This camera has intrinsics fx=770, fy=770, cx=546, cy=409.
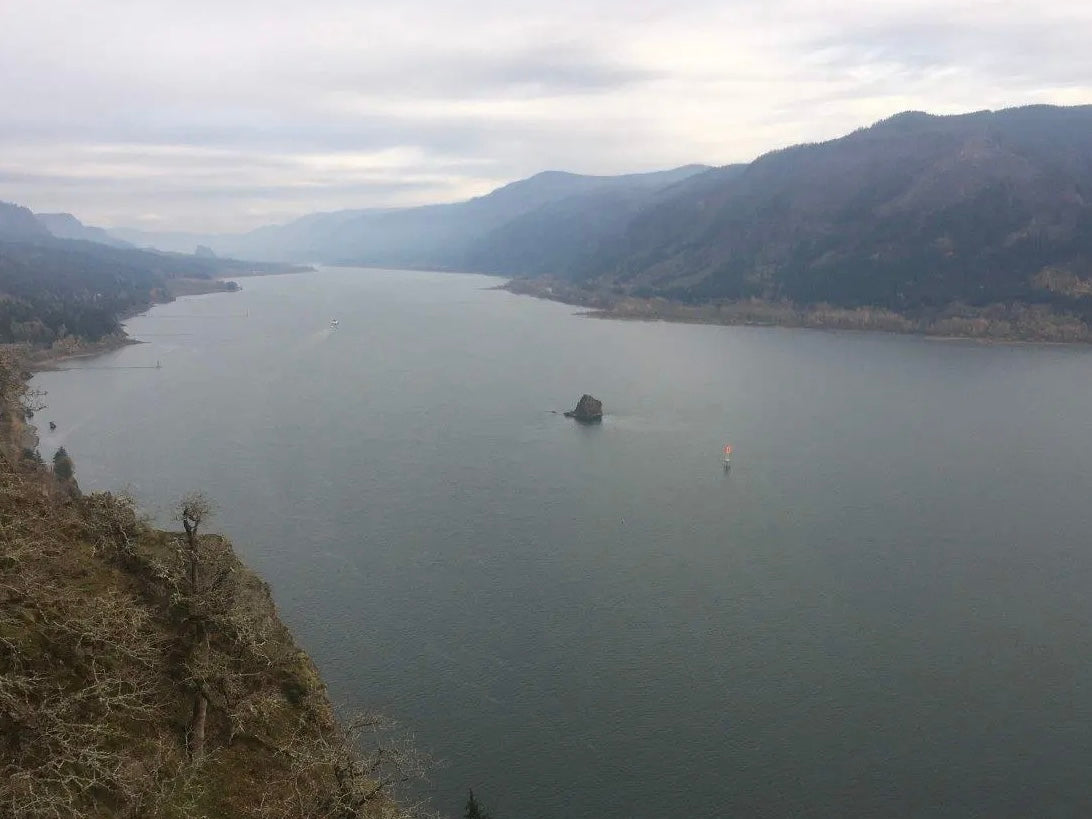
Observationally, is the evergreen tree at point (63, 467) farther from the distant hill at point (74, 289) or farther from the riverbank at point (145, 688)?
the distant hill at point (74, 289)

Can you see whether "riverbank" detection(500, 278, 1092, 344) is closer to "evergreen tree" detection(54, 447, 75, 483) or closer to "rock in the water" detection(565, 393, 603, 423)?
"rock in the water" detection(565, 393, 603, 423)

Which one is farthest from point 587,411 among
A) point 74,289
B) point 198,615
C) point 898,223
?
point 74,289

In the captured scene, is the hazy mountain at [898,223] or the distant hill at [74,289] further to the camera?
the hazy mountain at [898,223]

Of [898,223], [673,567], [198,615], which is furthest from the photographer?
[898,223]

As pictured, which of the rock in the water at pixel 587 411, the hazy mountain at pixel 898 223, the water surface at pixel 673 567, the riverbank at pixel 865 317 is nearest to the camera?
the water surface at pixel 673 567

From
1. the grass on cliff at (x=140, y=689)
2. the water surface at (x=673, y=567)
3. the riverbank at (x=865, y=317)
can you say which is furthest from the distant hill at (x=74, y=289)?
the grass on cliff at (x=140, y=689)

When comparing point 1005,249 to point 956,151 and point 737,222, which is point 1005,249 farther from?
point 737,222

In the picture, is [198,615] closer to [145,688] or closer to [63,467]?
[145,688]

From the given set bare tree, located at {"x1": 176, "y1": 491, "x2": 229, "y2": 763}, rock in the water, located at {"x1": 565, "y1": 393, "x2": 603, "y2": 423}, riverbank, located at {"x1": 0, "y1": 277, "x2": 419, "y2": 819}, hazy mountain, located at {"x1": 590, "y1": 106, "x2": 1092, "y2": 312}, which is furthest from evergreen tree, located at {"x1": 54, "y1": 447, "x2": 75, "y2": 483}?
hazy mountain, located at {"x1": 590, "y1": 106, "x2": 1092, "y2": 312}
